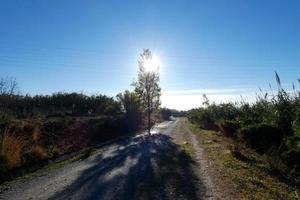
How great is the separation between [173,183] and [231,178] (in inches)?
85.1

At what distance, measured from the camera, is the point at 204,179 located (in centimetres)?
1166

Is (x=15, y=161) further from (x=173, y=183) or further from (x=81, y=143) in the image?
(x=81, y=143)

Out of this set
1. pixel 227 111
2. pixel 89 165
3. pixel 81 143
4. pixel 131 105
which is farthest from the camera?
pixel 131 105

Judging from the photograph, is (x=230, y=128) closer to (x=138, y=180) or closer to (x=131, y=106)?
(x=138, y=180)

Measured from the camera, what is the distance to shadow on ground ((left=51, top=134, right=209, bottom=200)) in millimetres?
9836

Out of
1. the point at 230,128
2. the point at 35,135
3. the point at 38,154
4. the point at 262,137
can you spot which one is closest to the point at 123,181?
the point at 38,154

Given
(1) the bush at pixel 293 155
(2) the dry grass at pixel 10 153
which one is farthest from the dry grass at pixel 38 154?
(1) the bush at pixel 293 155

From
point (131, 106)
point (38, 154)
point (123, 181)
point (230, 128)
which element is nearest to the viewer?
point (123, 181)

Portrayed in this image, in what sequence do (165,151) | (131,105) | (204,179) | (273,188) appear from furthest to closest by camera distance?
(131,105)
(165,151)
(204,179)
(273,188)

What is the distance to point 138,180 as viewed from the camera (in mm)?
11578

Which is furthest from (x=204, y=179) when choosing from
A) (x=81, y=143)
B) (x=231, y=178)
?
(x=81, y=143)

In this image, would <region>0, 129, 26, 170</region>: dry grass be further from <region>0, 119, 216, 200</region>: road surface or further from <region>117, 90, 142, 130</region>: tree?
<region>117, 90, 142, 130</region>: tree

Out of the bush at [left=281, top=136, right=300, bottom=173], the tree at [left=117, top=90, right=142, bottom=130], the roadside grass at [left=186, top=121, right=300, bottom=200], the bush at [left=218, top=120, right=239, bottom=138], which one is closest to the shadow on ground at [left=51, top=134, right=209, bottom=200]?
the roadside grass at [left=186, top=121, right=300, bottom=200]

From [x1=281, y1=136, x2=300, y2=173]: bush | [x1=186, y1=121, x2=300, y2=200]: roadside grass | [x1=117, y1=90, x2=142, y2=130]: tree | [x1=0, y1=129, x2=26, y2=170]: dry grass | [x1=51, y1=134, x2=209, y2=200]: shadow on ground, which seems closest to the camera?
[x1=51, y1=134, x2=209, y2=200]: shadow on ground
